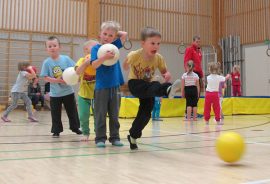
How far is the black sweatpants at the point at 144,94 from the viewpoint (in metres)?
3.03

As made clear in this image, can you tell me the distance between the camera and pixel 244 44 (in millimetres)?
15594

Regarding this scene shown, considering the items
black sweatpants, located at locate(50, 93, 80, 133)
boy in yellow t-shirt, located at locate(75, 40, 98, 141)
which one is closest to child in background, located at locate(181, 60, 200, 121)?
black sweatpants, located at locate(50, 93, 80, 133)

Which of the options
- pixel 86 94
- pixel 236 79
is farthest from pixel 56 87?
pixel 236 79

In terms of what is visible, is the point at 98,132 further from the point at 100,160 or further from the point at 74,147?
the point at 100,160

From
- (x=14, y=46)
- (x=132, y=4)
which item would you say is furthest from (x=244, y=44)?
(x=14, y=46)

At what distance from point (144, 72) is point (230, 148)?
1.14 meters

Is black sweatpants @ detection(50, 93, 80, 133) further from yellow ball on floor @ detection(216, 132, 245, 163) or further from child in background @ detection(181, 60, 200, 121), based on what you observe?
child in background @ detection(181, 60, 200, 121)

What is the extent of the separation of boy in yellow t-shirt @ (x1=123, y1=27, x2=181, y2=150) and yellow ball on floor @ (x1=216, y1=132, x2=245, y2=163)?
821mm

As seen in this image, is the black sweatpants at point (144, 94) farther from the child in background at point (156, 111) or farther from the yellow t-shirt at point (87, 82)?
the child in background at point (156, 111)

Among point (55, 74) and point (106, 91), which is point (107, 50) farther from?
point (55, 74)

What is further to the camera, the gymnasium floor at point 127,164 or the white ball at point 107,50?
the white ball at point 107,50

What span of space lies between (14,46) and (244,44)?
30.8 feet

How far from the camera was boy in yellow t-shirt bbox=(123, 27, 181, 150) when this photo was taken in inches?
125

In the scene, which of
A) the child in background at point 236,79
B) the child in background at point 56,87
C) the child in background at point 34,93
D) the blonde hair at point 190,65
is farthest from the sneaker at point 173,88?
the child in background at point 236,79
